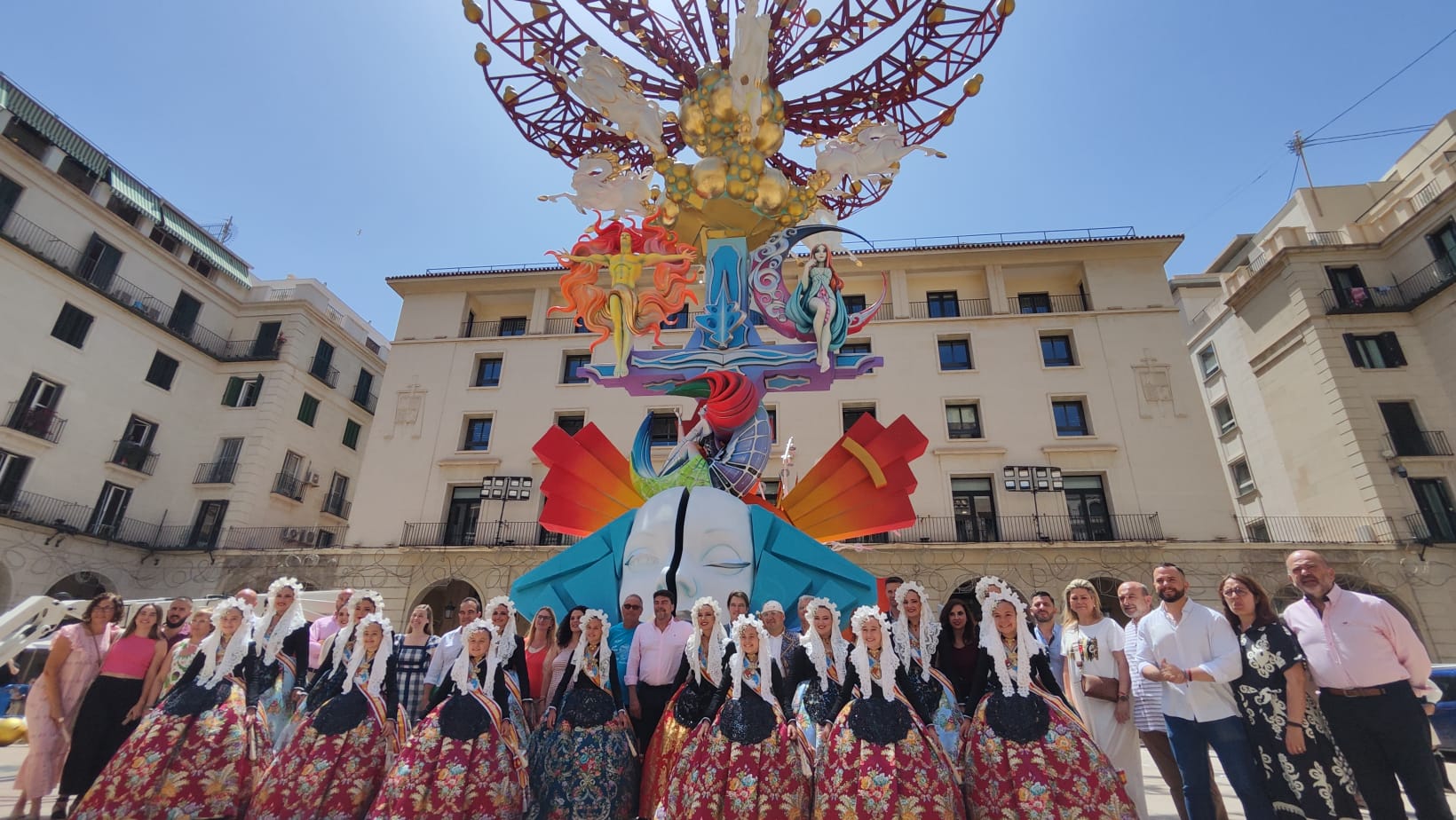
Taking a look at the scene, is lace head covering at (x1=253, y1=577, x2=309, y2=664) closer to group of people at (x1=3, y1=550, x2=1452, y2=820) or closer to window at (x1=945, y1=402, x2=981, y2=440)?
group of people at (x1=3, y1=550, x2=1452, y2=820)

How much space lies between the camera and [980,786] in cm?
340

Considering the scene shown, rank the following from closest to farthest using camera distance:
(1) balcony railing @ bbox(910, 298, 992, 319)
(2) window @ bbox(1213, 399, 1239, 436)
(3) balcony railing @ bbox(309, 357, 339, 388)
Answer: (1) balcony railing @ bbox(910, 298, 992, 319)
(2) window @ bbox(1213, 399, 1239, 436)
(3) balcony railing @ bbox(309, 357, 339, 388)

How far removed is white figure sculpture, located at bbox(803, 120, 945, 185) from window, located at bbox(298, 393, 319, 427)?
21.9 m

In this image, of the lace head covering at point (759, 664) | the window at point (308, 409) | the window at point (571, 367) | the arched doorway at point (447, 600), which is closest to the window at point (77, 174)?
the window at point (308, 409)

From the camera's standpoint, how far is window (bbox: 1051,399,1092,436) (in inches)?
759

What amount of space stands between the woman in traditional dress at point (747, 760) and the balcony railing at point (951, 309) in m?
18.8

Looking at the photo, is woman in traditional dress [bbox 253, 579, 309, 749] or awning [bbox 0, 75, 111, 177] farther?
awning [bbox 0, 75, 111, 177]

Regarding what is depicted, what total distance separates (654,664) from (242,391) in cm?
2341

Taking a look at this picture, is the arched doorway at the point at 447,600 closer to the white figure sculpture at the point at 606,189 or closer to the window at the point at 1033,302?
the white figure sculpture at the point at 606,189

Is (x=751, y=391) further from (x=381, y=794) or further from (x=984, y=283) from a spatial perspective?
(x=984, y=283)

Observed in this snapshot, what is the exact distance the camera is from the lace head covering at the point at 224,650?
413cm

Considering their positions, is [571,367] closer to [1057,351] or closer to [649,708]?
[1057,351]

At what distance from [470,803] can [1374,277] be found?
25.7 meters

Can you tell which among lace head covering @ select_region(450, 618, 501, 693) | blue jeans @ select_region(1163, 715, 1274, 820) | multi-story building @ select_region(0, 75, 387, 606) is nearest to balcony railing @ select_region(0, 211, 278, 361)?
multi-story building @ select_region(0, 75, 387, 606)
